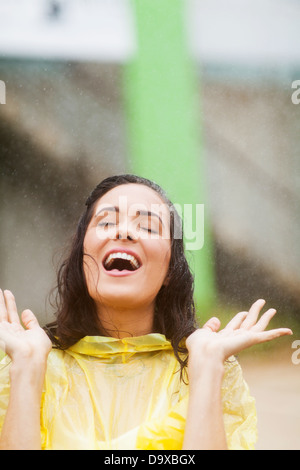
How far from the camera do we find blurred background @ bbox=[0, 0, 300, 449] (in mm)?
Answer: 1751

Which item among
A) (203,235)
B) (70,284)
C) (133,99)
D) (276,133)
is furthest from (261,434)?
(133,99)

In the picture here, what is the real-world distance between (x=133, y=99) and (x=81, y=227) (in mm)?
751

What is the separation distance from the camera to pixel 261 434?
1621mm

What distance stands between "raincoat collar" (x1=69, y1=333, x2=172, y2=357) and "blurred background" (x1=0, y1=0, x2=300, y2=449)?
0.68 metres

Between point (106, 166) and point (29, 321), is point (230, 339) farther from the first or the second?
point (106, 166)

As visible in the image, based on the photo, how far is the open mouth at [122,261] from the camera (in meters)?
1.04

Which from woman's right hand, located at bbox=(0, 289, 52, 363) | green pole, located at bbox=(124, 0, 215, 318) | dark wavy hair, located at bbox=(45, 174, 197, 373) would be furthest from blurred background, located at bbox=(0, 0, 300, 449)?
woman's right hand, located at bbox=(0, 289, 52, 363)

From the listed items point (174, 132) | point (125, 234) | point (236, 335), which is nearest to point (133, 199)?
point (125, 234)

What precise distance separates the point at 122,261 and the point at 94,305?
4.8 inches

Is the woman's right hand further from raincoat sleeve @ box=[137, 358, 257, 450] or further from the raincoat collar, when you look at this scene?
raincoat sleeve @ box=[137, 358, 257, 450]

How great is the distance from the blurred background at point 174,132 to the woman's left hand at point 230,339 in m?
0.74

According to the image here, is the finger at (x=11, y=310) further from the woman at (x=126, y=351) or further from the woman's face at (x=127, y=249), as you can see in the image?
the woman's face at (x=127, y=249)

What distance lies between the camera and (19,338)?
37.4 inches

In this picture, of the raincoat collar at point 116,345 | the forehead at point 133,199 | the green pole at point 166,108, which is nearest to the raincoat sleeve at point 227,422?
the raincoat collar at point 116,345
